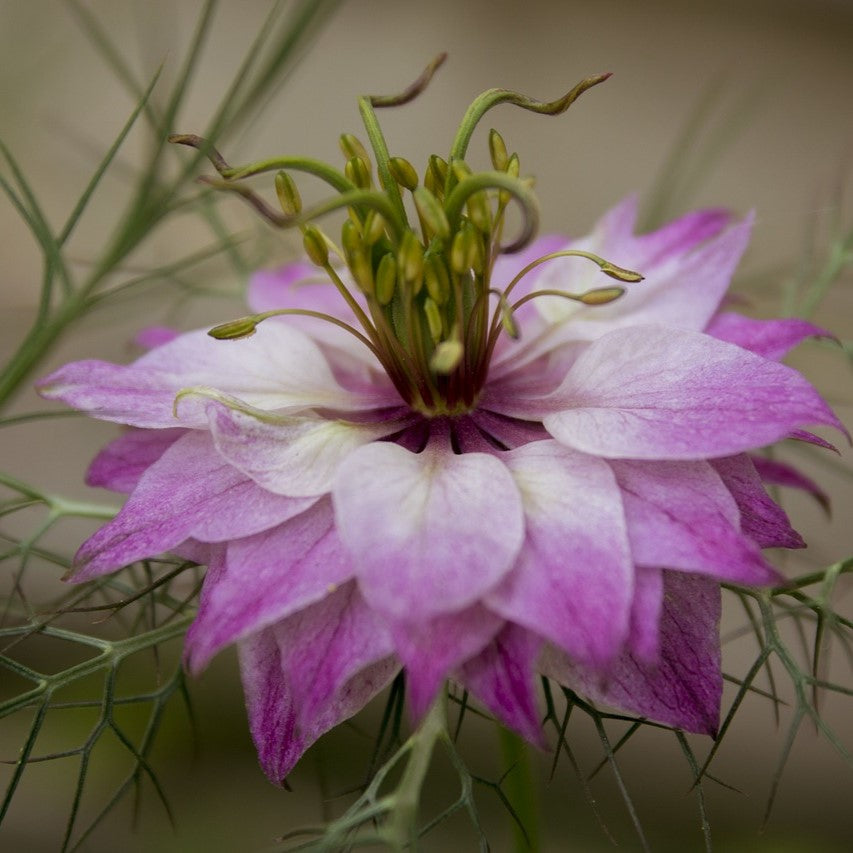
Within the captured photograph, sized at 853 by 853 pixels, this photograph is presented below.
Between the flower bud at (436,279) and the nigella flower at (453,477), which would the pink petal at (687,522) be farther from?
the flower bud at (436,279)

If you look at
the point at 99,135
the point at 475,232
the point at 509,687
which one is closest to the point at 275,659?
the point at 509,687

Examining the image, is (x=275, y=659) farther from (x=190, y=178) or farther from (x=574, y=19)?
(x=574, y=19)

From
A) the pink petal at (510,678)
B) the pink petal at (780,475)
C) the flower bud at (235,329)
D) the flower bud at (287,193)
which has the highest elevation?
the flower bud at (287,193)

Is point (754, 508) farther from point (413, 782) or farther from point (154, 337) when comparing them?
point (154, 337)

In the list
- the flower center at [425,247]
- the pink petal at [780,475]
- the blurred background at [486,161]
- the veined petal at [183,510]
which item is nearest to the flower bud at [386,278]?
the flower center at [425,247]

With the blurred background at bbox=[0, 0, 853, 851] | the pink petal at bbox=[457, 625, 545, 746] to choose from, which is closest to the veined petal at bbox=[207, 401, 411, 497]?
the pink petal at bbox=[457, 625, 545, 746]

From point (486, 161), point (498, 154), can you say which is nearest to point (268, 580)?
point (498, 154)
